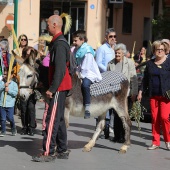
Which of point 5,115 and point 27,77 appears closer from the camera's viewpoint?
point 27,77

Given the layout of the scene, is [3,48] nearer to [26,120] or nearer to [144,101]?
[26,120]

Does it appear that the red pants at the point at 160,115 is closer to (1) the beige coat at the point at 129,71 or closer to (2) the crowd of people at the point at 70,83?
(2) the crowd of people at the point at 70,83

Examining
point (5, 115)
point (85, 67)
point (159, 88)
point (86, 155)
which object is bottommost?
point (86, 155)

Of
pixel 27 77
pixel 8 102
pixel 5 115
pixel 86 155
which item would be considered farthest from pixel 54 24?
pixel 5 115

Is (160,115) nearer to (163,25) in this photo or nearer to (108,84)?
(108,84)

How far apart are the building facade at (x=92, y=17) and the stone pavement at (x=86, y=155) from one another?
28.6ft

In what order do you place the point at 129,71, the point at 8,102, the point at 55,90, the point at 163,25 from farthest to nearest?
1. the point at 163,25
2. the point at 8,102
3. the point at 129,71
4. the point at 55,90

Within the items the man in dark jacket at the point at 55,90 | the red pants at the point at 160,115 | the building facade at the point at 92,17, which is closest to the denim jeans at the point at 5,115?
the man in dark jacket at the point at 55,90

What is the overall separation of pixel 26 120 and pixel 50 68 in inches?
139

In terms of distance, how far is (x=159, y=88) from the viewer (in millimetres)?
10633

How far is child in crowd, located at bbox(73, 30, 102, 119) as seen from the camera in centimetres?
988

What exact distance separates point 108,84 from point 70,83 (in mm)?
1167

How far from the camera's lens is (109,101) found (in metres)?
10.3

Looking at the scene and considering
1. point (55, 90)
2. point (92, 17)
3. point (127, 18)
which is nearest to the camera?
point (55, 90)
